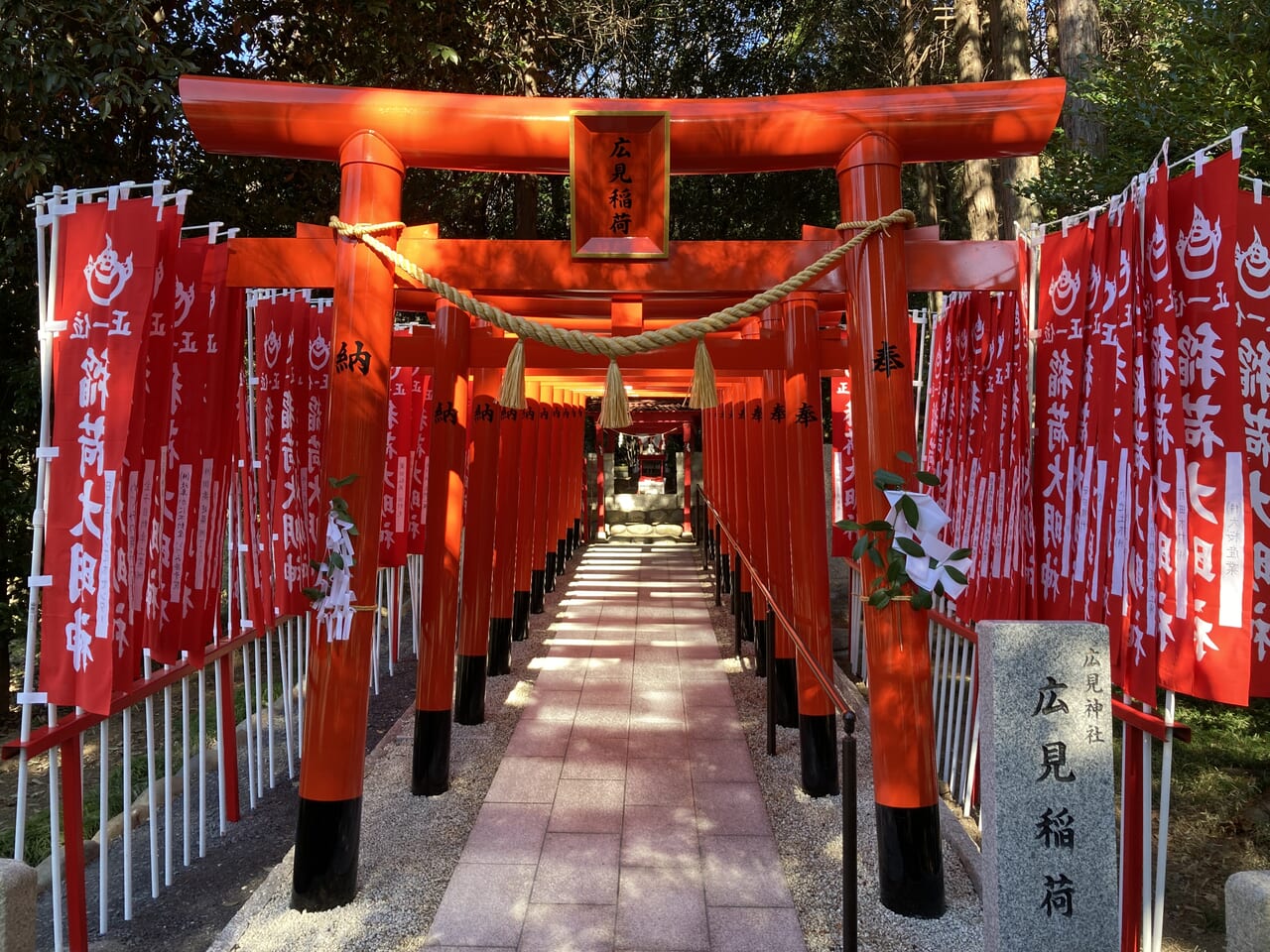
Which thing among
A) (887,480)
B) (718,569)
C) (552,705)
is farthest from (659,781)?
(718,569)

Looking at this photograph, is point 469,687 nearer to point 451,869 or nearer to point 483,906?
point 451,869

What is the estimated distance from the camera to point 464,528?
5.45m

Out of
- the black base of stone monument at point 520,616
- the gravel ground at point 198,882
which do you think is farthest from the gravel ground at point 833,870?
the black base of stone monument at point 520,616

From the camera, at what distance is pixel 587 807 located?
14.0 ft

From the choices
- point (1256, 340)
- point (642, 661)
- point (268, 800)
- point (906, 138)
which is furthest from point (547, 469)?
point (1256, 340)

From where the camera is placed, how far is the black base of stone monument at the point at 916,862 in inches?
127

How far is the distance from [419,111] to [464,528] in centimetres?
281

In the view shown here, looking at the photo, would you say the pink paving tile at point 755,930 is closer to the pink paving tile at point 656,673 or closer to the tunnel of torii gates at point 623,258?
the tunnel of torii gates at point 623,258

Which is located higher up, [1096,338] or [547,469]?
[1096,338]

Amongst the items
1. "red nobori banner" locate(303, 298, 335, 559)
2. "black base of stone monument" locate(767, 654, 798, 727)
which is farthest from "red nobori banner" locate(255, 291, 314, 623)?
"black base of stone monument" locate(767, 654, 798, 727)

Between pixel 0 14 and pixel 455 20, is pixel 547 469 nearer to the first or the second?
pixel 455 20

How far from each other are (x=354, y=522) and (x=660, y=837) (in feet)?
7.12

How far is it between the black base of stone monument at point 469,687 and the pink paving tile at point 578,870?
184 cm

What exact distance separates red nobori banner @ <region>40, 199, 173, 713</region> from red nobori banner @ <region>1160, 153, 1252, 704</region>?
3.81 metres
